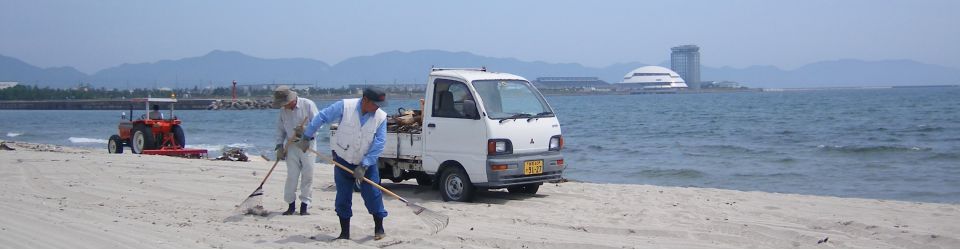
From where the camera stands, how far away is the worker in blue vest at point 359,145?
7445 mm

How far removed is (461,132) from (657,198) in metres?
2.58

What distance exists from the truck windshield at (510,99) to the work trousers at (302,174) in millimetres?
2160

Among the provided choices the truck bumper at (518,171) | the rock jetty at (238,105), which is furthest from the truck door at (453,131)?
the rock jetty at (238,105)

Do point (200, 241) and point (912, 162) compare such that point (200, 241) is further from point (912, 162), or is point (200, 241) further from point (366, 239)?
point (912, 162)

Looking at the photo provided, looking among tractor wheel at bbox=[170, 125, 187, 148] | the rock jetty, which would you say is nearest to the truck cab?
tractor wheel at bbox=[170, 125, 187, 148]

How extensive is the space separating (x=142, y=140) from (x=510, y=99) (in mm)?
12102

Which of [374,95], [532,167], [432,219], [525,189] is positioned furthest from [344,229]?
[525,189]

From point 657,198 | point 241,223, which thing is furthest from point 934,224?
point 241,223

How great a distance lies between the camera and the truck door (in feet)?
33.9

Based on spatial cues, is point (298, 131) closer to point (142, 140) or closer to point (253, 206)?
point (253, 206)

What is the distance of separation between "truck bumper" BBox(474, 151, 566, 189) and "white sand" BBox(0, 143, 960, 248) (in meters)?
0.26

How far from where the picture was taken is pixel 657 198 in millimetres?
11125

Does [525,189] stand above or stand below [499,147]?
below

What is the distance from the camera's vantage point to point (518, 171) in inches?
408
